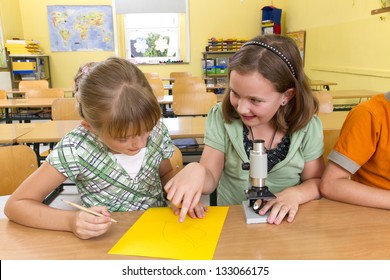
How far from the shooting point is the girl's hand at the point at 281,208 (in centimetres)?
86

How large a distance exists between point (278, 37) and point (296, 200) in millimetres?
480

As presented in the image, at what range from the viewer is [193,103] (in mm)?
3482

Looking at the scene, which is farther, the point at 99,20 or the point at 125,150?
the point at 99,20

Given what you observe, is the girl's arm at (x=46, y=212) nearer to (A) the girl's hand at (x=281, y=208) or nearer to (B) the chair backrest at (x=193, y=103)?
(A) the girl's hand at (x=281, y=208)

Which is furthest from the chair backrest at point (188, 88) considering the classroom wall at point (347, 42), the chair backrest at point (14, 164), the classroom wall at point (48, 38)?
the classroom wall at point (48, 38)

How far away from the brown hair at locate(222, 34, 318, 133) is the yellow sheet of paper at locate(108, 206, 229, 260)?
379 mm

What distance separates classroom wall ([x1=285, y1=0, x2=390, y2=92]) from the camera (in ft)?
13.8

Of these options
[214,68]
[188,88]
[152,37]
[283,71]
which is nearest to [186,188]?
[283,71]

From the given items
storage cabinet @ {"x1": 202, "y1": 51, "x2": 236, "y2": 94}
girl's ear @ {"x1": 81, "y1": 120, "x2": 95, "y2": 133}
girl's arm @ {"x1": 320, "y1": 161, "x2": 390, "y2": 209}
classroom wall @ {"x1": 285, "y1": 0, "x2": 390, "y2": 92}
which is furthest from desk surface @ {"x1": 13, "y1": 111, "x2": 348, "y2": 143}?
storage cabinet @ {"x1": 202, "y1": 51, "x2": 236, "y2": 94}

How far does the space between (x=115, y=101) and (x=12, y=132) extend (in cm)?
191

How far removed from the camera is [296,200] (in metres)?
0.95

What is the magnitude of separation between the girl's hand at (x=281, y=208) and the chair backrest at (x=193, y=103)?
8.31ft
